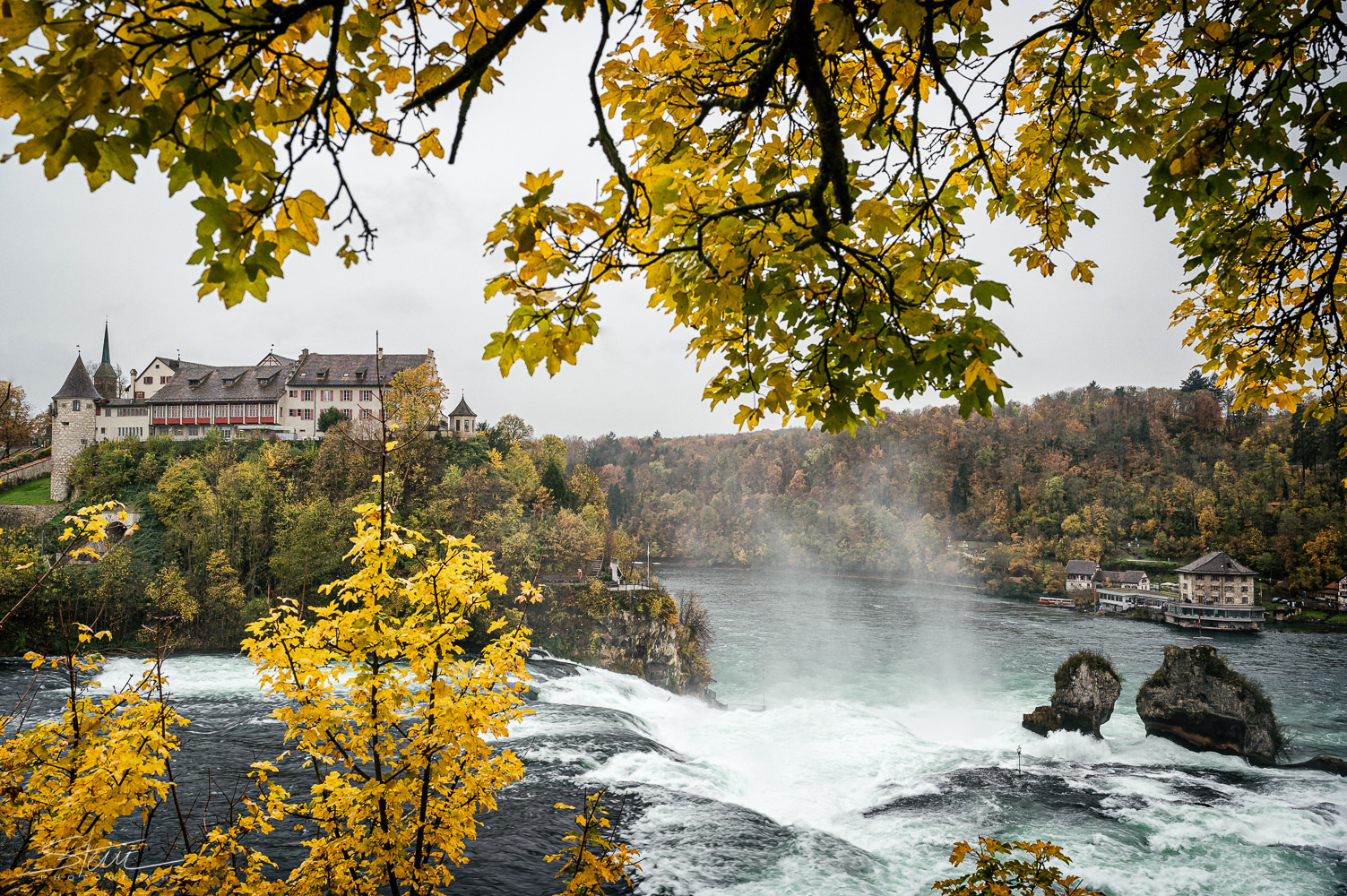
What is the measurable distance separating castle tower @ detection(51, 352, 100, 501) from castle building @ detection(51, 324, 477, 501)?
5 cm

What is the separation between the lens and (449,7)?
2242mm

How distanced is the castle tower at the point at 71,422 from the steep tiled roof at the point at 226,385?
9.97 feet

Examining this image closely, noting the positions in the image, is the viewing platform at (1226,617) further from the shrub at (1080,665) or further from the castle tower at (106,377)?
the castle tower at (106,377)

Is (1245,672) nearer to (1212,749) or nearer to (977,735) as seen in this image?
(1212,749)

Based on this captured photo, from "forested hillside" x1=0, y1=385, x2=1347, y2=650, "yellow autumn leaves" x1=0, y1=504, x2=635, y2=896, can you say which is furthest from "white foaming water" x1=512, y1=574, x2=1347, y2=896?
"yellow autumn leaves" x1=0, y1=504, x2=635, y2=896

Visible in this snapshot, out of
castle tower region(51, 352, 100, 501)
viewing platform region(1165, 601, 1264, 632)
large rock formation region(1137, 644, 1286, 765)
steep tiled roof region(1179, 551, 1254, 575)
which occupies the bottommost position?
viewing platform region(1165, 601, 1264, 632)

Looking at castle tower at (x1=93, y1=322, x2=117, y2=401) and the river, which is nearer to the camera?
the river

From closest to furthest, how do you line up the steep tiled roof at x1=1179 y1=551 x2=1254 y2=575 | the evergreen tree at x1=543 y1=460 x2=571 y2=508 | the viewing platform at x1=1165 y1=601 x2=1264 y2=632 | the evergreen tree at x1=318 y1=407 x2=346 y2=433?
the evergreen tree at x1=318 y1=407 x2=346 y2=433 → the viewing platform at x1=1165 y1=601 x2=1264 y2=632 → the evergreen tree at x1=543 y1=460 x2=571 y2=508 → the steep tiled roof at x1=1179 y1=551 x2=1254 y2=575

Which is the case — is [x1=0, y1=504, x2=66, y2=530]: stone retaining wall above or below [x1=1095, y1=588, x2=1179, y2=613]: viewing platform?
above

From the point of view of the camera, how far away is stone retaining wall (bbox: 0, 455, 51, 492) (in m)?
32.0

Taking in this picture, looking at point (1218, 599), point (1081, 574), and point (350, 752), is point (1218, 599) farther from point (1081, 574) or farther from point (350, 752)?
point (350, 752)

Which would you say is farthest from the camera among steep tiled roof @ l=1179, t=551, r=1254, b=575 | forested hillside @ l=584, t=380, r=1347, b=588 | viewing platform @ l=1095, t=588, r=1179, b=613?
forested hillside @ l=584, t=380, r=1347, b=588

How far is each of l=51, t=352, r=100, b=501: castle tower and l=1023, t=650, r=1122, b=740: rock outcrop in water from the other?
45554 millimetres

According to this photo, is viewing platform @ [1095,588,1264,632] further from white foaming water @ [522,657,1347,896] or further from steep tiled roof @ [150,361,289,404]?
steep tiled roof @ [150,361,289,404]
